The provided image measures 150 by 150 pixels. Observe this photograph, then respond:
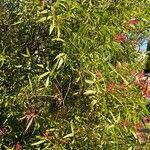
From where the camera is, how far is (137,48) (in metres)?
5.43

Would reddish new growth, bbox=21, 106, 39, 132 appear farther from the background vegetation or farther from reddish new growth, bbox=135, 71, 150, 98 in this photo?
reddish new growth, bbox=135, 71, 150, 98

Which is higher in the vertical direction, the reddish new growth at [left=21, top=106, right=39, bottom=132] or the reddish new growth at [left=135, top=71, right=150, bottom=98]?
the reddish new growth at [left=135, top=71, right=150, bottom=98]

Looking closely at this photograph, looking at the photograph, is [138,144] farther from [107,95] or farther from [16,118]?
[16,118]

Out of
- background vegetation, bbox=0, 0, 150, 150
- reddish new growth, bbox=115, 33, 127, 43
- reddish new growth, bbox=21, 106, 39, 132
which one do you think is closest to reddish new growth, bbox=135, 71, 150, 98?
background vegetation, bbox=0, 0, 150, 150


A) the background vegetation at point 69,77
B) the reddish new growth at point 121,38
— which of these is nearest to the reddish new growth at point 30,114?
the background vegetation at point 69,77

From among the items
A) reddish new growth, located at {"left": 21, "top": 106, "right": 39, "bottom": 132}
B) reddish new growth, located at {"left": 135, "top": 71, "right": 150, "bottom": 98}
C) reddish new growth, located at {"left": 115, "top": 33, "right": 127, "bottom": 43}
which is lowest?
reddish new growth, located at {"left": 21, "top": 106, "right": 39, "bottom": 132}

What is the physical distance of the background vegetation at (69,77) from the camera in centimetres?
441

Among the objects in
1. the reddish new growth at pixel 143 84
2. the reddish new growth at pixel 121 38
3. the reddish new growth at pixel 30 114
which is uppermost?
the reddish new growth at pixel 121 38

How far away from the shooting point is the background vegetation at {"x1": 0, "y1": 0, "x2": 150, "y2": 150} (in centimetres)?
441

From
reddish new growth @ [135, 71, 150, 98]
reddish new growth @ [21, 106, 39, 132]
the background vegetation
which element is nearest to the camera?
the background vegetation

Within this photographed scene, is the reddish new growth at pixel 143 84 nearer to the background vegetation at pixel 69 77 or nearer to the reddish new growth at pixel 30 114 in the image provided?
the background vegetation at pixel 69 77

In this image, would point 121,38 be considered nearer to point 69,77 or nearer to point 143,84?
point 143,84

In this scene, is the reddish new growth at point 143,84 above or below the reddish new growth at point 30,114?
above

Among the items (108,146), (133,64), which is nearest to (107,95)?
(108,146)
